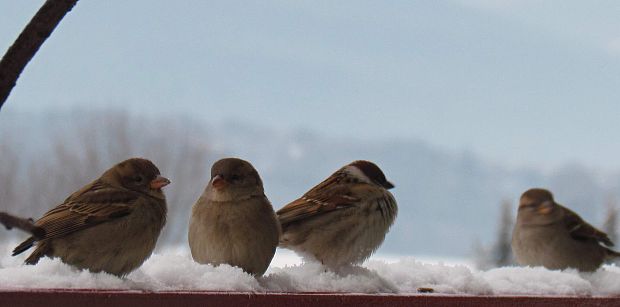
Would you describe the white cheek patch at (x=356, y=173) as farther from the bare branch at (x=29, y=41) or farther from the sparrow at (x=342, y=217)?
the bare branch at (x=29, y=41)

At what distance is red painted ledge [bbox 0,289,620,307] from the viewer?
108cm

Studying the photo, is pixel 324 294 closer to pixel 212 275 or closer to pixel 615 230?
pixel 212 275

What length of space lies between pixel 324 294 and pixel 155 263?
0.96 ft

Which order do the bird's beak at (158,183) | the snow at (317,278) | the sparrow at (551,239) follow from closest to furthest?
the snow at (317,278)
the bird's beak at (158,183)
the sparrow at (551,239)

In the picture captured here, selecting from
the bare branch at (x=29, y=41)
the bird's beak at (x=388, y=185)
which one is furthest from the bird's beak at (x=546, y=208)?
the bare branch at (x=29, y=41)

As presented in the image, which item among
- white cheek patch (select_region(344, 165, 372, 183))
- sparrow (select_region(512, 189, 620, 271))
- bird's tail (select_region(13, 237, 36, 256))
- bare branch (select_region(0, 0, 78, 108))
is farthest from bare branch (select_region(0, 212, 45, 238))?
sparrow (select_region(512, 189, 620, 271))

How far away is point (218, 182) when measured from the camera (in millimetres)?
1428

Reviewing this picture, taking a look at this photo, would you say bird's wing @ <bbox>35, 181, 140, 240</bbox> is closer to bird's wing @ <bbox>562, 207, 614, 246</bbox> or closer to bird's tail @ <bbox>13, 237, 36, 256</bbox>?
bird's tail @ <bbox>13, 237, 36, 256</bbox>

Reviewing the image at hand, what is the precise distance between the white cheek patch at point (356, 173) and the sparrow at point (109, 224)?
700 millimetres

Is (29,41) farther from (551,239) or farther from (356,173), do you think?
(551,239)

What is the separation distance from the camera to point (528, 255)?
2.50 m

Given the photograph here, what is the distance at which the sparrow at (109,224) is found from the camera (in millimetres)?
1247

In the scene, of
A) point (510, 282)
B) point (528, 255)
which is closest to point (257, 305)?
point (510, 282)

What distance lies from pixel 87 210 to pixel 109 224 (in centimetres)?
4
